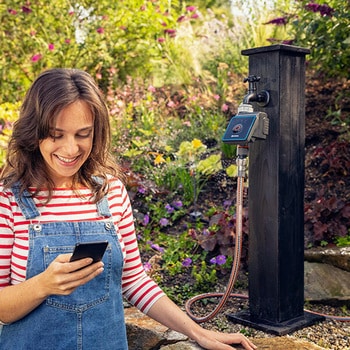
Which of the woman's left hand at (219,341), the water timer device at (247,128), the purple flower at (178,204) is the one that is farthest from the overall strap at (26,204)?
the purple flower at (178,204)

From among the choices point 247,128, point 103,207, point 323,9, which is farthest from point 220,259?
point 323,9

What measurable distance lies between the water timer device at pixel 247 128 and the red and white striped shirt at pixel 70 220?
866 millimetres

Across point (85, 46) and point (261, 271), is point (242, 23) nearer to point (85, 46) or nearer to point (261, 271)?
point (85, 46)

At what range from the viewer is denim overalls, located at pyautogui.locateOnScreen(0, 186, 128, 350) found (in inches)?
64.3

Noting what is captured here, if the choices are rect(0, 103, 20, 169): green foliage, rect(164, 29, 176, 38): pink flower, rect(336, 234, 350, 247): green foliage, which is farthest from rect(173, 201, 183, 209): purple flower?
rect(164, 29, 176, 38): pink flower

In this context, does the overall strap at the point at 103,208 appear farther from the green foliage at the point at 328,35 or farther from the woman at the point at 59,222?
the green foliage at the point at 328,35

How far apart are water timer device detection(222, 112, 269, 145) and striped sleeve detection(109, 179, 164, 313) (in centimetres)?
86

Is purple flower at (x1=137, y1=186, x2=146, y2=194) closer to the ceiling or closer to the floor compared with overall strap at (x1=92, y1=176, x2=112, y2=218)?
closer to the floor

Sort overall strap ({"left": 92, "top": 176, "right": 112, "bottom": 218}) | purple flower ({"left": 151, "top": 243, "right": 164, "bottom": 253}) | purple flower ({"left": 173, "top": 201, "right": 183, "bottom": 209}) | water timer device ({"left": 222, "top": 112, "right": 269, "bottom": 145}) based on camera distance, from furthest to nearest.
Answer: purple flower ({"left": 173, "top": 201, "right": 183, "bottom": 209})
purple flower ({"left": 151, "top": 243, "right": 164, "bottom": 253})
water timer device ({"left": 222, "top": 112, "right": 269, "bottom": 145})
overall strap ({"left": 92, "top": 176, "right": 112, "bottom": 218})

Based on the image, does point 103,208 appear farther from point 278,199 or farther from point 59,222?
point 278,199

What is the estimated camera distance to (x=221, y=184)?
4.61 m

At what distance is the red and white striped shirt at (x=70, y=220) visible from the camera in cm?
166

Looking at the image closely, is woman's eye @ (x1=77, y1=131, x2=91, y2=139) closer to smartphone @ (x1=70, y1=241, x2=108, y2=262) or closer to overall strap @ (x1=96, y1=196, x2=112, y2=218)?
overall strap @ (x1=96, y1=196, x2=112, y2=218)

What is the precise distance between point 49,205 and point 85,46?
5.94 m
